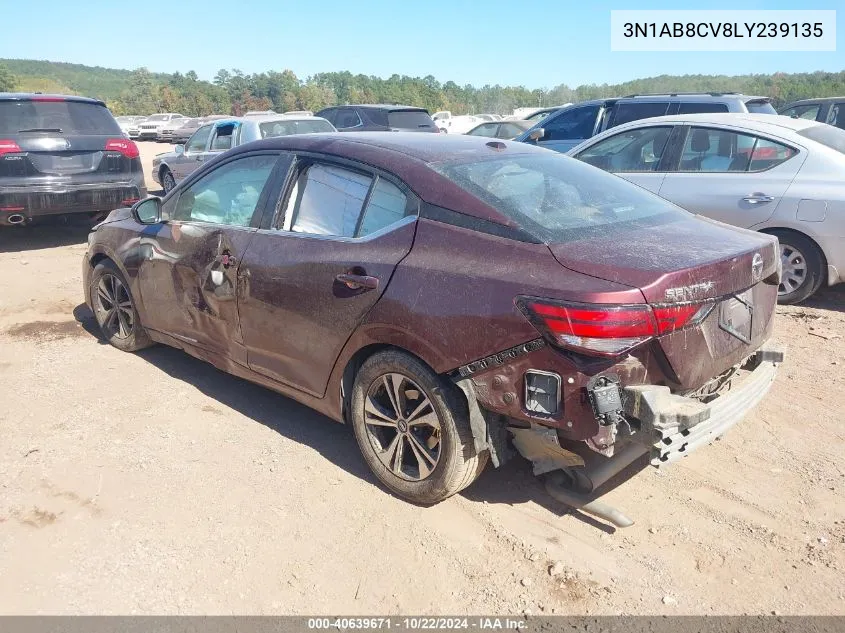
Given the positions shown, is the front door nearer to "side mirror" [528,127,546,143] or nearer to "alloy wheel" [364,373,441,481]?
"alloy wheel" [364,373,441,481]

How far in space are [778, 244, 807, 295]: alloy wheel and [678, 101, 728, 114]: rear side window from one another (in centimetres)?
355

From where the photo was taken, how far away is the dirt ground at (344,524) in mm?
2752

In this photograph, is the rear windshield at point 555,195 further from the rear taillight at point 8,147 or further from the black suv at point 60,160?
the rear taillight at point 8,147

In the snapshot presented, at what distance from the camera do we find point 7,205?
812cm

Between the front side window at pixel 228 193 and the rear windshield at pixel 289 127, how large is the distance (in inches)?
255

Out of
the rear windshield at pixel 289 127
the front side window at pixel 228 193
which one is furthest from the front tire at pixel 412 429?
the rear windshield at pixel 289 127

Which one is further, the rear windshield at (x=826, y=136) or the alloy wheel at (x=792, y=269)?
the rear windshield at (x=826, y=136)

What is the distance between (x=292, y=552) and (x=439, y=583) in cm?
67

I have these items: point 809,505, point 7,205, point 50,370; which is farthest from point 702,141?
point 7,205

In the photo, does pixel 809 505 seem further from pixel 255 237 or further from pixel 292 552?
pixel 255 237

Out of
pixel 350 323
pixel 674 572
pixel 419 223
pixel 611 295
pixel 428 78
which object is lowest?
pixel 674 572

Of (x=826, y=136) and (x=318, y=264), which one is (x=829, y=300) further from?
(x=318, y=264)

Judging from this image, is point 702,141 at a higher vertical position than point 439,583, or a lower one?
higher

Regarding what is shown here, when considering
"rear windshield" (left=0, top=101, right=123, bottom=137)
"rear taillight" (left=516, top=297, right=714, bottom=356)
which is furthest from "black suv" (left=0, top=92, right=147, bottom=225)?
"rear taillight" (left=516, top=297, right=714, bottom=356)
